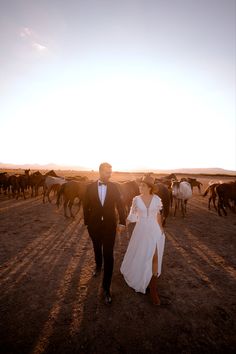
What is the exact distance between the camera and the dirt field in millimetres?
3482

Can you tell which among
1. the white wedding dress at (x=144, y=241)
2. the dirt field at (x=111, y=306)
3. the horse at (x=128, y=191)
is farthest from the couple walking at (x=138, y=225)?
the horse at (x=128, y=191)

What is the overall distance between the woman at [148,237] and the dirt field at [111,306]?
39 centimetres

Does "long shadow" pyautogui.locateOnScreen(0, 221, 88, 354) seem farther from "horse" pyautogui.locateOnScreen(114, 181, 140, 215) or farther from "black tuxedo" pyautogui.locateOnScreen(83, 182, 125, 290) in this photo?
"horse" pyautogui.locateOnScreen(114, 181, 140, 215)

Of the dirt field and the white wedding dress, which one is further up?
the white wedding dress

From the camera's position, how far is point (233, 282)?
5445 mm

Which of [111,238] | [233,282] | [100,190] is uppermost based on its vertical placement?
[100,190]

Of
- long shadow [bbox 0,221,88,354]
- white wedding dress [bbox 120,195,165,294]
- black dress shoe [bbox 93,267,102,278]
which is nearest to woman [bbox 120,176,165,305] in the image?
white wedding dress [bbox 120,195,165,294]

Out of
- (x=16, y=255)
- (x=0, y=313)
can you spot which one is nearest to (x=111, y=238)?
(x=0, y=313)

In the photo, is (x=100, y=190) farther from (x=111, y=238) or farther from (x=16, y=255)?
(x=16, y=255)

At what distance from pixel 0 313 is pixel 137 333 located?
2.52 m

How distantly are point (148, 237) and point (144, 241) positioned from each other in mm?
140

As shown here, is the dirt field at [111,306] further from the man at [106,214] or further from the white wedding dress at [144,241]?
the man at [106,214]

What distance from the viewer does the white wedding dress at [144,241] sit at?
178 inches

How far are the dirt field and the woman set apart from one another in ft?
1.27
